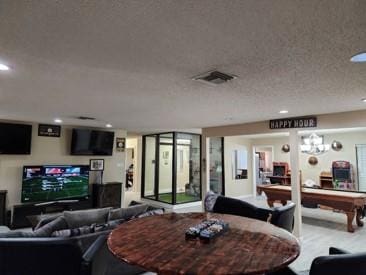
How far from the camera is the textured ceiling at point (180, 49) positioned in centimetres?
127

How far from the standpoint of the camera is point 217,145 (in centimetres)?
850

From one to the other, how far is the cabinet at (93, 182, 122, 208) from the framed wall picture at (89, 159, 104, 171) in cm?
45

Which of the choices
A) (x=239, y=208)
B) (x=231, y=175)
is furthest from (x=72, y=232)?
(x=231, y=175)

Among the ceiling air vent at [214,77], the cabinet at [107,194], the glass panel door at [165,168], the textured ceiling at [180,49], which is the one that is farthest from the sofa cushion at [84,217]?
the glass panel door at [165,168]

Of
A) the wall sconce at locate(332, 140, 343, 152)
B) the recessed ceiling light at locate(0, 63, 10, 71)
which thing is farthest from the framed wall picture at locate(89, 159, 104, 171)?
the wall sconce at locate(332, 140, 343, 152)

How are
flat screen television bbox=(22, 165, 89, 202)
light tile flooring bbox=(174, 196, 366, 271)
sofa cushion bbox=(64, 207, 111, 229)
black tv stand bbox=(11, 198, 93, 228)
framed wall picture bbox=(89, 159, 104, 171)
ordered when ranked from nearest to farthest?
1. sofa cushion bbox=(64, 207, 111, 229)
2. light tile flooring bbox=(174, 196, 366, 271)
3. black tv stand bbox=(11, 198, 93, 228)
4. flat screen television bbox=(22, 165, 89, 202)
5. framed wall picture bbox=(89, 159, 104, 171)

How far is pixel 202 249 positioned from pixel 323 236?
172 inches

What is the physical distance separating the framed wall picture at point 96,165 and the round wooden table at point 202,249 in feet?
16.6

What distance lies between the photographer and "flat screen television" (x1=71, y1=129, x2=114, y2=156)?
6.18 meters

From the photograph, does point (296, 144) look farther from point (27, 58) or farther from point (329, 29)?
point (27, 58)

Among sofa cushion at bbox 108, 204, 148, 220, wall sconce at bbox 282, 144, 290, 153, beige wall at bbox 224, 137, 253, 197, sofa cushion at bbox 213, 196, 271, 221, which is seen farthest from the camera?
wall sconce at bbox 282, 144, 290, 153

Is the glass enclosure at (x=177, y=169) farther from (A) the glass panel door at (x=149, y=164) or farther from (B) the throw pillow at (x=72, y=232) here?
(B) the throw pillow at (x=72, y=232)

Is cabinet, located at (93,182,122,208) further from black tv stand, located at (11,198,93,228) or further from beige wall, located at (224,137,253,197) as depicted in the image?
beige wall, located at (224,137,253,197)

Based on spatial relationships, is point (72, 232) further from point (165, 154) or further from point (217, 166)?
point (217, 166)
